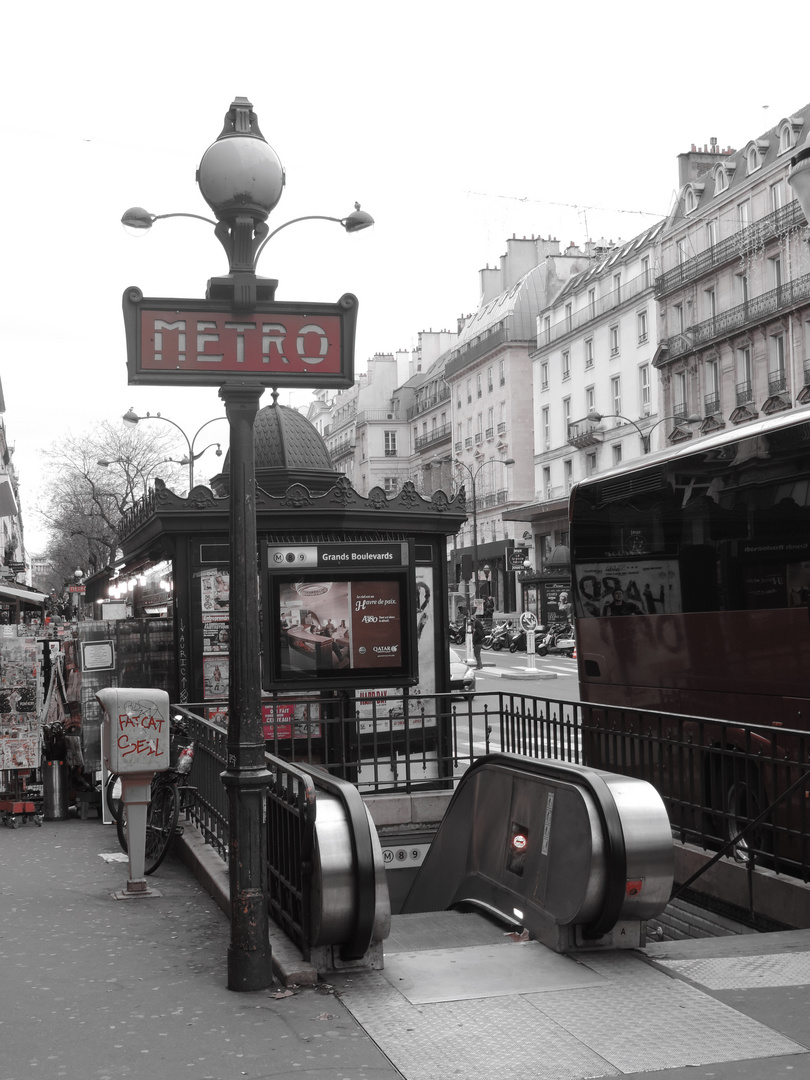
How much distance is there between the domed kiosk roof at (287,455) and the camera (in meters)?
15.1

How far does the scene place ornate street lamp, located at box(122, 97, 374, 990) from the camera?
5.49 metres

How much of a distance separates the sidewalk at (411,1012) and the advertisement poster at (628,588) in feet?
15.5

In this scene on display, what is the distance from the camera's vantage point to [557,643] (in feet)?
153

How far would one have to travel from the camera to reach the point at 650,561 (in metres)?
11.1

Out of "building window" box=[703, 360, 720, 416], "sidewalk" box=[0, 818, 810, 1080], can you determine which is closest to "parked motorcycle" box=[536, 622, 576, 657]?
"building window" box=[703, 360, 720, 416]

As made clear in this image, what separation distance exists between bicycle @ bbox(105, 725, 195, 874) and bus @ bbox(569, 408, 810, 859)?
3.23m

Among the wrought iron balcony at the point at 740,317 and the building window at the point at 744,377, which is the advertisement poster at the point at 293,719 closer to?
the wrought iron balcony at the point at 740,317

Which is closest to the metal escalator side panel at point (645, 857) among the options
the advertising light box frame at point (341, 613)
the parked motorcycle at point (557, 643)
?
the advertising light box frame at point (341, 613)

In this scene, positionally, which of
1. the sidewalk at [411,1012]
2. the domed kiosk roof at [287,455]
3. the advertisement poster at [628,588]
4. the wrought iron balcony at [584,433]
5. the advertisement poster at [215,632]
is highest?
the wrought iron balcony at [584,433]

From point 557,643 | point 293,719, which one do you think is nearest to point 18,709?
point 293,719

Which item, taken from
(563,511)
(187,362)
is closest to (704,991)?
(187,362)

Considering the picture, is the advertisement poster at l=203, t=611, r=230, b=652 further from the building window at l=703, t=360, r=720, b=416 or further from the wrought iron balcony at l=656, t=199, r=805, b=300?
the building window at l=703, t=360, r=720, b=416

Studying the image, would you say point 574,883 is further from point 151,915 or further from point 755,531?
point 755,531

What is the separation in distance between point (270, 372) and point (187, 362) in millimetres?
394
